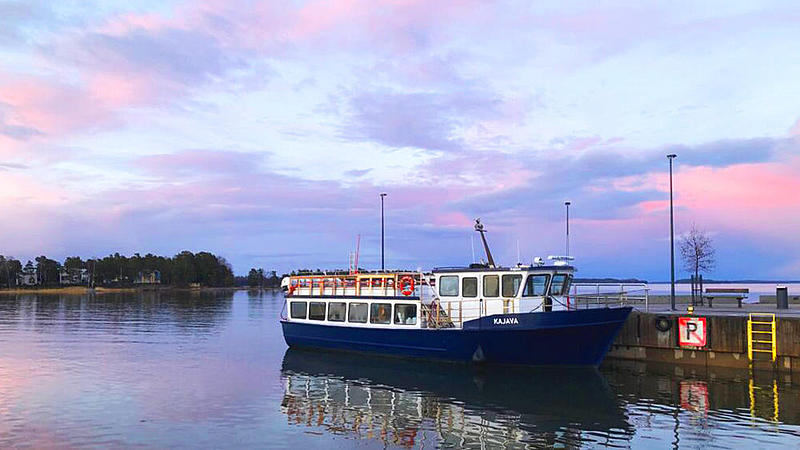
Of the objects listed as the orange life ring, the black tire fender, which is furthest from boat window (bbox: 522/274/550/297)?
the black tire fender

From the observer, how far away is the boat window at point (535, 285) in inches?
1051

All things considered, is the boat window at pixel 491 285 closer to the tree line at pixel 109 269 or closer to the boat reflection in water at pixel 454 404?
the boat reflection in water at pixel 454 404

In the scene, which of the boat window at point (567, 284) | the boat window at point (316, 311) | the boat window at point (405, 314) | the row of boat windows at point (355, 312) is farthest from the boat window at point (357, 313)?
the boat window at point (567, 284)

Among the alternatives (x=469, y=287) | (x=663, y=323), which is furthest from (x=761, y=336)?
(x=469, y=287)

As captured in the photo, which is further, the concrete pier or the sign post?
the sign post

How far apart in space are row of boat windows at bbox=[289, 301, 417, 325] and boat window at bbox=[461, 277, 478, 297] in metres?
2.51

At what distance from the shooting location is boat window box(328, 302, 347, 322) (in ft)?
106

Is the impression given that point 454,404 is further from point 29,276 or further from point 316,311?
point 29,276

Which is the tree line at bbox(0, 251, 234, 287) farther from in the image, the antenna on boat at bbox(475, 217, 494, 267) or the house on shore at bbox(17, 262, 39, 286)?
the antenna on boat at bbox(475, 217, 494, 267)

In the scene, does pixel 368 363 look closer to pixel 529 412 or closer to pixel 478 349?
pixel 478 349

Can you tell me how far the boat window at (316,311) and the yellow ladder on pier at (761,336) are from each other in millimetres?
20060

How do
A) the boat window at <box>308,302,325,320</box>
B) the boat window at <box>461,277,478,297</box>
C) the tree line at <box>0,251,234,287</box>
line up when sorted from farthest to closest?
the tree line at <box>0,251,234,287</box> → the boat window at <box>308,302,325,320</box> → the boat window at <box>461,277,478,297</box>

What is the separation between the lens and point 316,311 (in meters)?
34.2

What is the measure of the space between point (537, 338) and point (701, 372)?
720 centimetres
